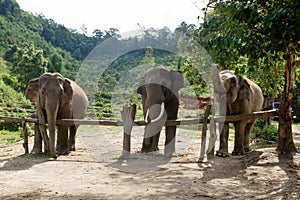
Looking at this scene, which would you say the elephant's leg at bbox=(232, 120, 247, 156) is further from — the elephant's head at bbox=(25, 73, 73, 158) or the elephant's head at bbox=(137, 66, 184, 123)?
the elephant's head at bbox=(25, 73, 73, 158)

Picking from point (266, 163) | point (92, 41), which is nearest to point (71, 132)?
point (266, 163)

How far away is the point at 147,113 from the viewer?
30.6 feet

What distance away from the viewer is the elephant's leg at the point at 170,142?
918cm

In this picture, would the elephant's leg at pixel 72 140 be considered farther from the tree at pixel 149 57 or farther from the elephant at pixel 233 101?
the tree at pixel 149 57

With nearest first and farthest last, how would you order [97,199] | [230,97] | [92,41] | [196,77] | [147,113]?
[97,199], [230,97], [147,113], [196,77], [92,41]

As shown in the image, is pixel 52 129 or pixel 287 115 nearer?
pixel 287 115

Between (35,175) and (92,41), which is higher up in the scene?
(92,41)

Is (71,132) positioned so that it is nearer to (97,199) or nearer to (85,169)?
(85,169)

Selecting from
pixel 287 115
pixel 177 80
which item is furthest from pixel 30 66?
pixel 287 115

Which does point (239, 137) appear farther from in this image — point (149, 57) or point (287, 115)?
point (149, 57)

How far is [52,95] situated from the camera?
860 cm

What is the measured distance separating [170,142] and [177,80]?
1662 mm

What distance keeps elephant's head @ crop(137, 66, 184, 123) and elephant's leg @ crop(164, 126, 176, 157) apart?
1.35 ft

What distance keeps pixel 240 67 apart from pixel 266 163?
203 centimetres
